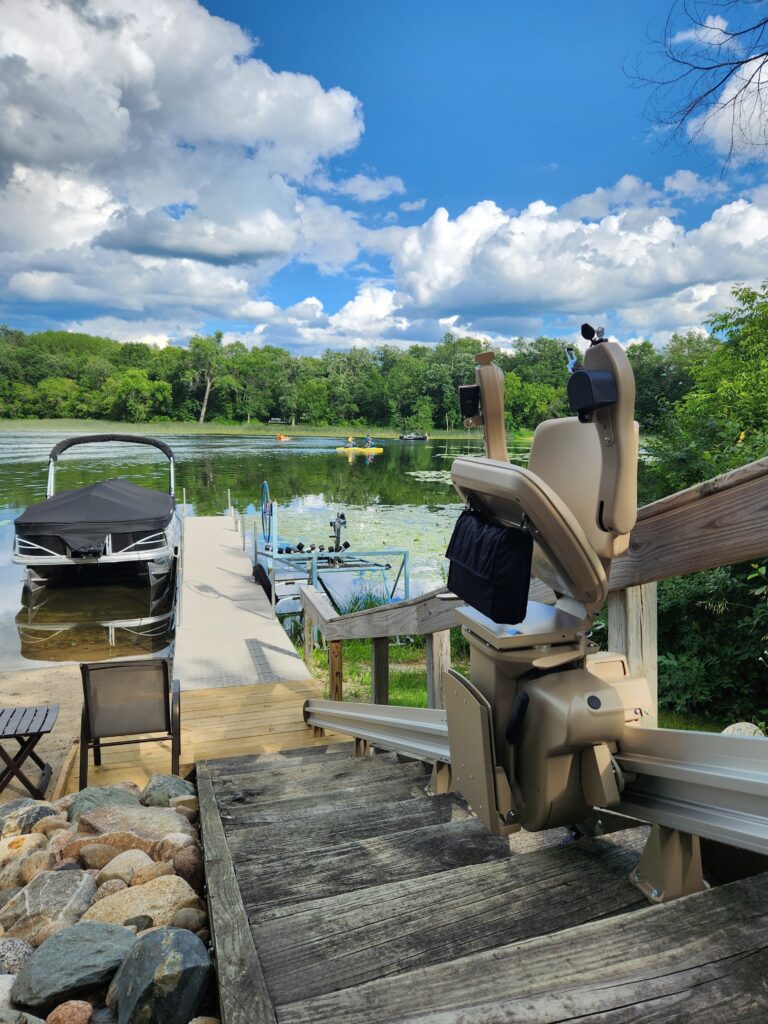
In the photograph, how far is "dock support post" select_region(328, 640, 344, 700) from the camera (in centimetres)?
435

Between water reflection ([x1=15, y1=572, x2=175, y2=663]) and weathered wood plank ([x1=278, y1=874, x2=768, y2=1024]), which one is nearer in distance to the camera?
weathered wood plank ([x1=278, y1=874, x2=768, y2=1024])

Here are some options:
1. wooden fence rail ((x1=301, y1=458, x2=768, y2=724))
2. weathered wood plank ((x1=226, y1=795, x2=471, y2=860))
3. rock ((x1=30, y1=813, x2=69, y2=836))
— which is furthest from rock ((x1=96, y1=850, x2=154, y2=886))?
wooden fence rail ((x1=301, y1=458, x2=768, y2=724))

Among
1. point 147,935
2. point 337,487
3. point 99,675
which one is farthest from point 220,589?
point 337,487

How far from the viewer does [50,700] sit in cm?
673

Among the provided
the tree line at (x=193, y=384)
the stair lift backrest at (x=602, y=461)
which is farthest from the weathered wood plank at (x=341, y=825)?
the tree line at (x=193, y=384)

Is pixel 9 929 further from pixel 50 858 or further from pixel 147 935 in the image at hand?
pixel 147 935

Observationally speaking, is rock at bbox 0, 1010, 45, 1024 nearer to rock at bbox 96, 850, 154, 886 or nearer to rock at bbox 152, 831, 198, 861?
rock at bbox 96, 850, 154, 886

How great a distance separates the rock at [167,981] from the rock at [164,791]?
1879 mm

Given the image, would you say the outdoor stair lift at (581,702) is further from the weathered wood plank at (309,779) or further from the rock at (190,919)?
the weathered wood plank at (309,779)

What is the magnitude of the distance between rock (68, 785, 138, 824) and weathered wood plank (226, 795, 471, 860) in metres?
1.16

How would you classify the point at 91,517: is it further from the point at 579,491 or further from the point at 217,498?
the point at 217,498

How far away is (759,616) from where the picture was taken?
4359 mm

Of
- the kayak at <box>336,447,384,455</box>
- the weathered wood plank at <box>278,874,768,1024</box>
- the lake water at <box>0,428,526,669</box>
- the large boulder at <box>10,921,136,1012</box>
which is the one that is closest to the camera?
the weathered wood plank at <box>278,874,768,1024</box>

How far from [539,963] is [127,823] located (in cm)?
195
